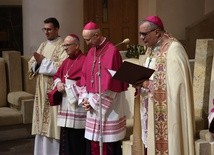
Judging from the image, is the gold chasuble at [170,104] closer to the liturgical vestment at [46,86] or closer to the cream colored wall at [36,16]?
the liturgical vestment at [46,86]

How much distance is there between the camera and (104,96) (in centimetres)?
401

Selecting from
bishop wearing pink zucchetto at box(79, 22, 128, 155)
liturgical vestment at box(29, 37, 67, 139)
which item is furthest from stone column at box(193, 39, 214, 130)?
liturgical vestment at box(29, 37, 67, 139)

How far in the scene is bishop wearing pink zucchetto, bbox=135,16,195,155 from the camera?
357cm

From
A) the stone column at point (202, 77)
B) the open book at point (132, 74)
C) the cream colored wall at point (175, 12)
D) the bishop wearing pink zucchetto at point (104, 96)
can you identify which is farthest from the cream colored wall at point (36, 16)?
the open book at point (132, 74)

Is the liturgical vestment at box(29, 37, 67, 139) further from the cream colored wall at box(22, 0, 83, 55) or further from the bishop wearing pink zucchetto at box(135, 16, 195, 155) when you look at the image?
the cream colored wall at box(22, 0, 83, 55)

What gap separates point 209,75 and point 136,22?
5407mm

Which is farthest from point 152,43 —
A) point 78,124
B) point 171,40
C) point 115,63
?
point 78,124

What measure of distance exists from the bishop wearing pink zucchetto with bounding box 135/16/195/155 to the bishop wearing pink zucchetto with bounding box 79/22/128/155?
0.34 m

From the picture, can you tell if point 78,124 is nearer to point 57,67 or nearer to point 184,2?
point 57,67

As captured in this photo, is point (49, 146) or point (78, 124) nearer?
point (78, 124)

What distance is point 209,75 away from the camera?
4902mm

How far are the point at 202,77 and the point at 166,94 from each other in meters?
1.36

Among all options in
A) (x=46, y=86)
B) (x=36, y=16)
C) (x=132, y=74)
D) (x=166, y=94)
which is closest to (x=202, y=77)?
(x=166, y=94)

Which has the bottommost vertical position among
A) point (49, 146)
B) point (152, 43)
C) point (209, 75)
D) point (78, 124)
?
point (49, 146)
